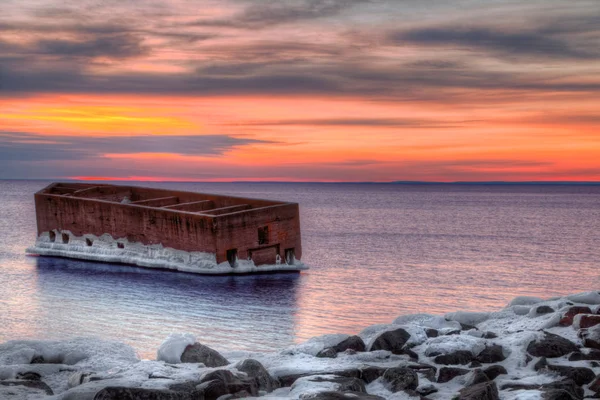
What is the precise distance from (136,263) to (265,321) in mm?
12822

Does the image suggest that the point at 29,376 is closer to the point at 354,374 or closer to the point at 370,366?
the point at 354,374

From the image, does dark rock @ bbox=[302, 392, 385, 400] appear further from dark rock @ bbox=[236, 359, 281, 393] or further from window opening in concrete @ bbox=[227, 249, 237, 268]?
window opening in concrete @ bbox=[227, 249, 237, 268]

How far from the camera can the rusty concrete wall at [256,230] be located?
27609 mm

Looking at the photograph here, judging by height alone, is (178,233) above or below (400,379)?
above

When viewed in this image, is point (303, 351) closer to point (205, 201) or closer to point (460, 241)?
point (205, 201)

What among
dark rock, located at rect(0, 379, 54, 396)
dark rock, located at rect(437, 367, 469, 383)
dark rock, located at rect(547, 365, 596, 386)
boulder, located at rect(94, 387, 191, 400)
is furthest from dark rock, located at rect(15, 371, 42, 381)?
dark rock, located at rect(547, 365, 596, 386)

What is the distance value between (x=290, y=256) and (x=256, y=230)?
2.48 m

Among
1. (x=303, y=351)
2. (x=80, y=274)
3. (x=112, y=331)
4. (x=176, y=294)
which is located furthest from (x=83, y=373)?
(x=80, y=274)

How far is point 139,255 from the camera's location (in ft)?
101

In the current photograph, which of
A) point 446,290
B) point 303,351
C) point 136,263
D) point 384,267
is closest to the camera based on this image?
point 303,351

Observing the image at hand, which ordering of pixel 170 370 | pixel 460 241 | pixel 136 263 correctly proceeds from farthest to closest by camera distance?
pixel 460 241 < pixel 136 263 < pixel 170 370

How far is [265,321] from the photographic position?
19.6 metres

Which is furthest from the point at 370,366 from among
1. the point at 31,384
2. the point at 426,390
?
the point at 31,384

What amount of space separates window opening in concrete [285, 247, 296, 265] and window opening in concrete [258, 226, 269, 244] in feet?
4.80
